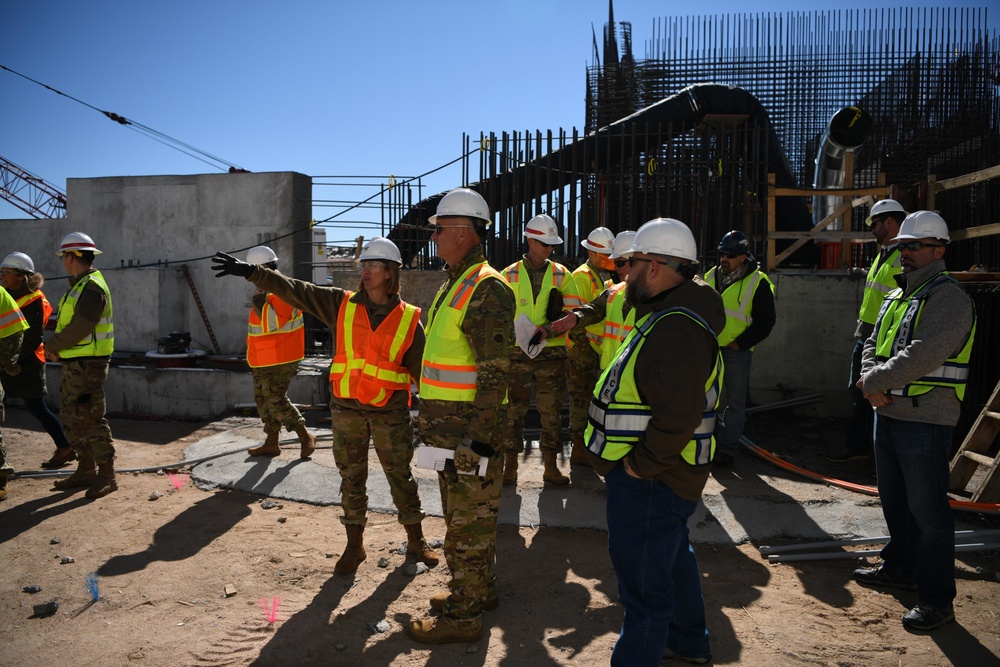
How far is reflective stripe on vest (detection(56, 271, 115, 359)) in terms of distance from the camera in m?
5.93

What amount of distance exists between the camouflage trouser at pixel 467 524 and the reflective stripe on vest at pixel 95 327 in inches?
153

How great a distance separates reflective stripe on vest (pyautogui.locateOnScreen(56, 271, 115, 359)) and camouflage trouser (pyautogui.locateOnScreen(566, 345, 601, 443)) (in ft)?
13.4

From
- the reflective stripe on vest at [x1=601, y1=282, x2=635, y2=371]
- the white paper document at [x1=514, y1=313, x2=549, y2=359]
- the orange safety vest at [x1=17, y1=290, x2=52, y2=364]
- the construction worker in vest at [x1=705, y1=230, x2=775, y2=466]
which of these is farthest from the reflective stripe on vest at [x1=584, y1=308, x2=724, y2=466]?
the orange safety vest at [x1=17, y1=290, x2=52, y2=364]

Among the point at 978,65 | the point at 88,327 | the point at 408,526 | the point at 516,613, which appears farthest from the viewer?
the point at 978,65

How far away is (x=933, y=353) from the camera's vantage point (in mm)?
3518

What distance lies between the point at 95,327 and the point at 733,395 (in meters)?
5.74

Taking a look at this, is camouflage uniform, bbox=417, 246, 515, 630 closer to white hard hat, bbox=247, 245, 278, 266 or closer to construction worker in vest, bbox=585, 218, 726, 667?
construction worker in vest, bbox=585, 218, 726, 667

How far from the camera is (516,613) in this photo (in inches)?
154

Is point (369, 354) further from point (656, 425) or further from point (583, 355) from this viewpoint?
point (583, 355)

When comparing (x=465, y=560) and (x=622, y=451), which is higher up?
(x=622, y=451)

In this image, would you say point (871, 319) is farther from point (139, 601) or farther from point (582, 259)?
point (139, 601)

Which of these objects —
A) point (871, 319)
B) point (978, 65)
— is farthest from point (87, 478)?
point (978, 65)

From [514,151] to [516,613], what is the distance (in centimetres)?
740

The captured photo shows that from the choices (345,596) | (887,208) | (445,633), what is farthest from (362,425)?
(887,208)
